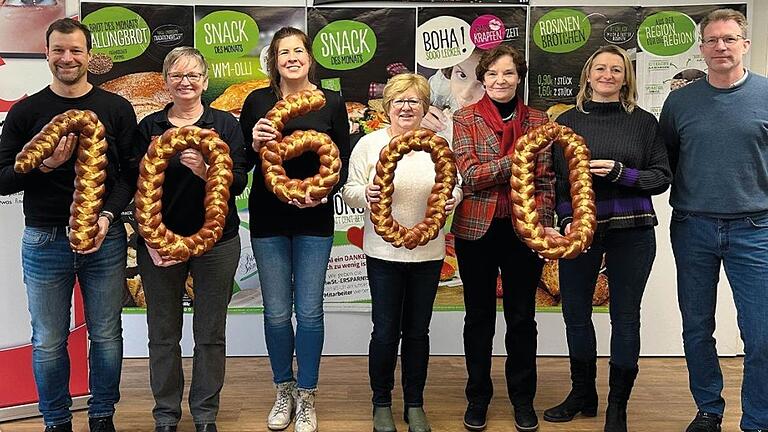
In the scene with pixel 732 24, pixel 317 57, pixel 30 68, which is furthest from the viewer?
pixel 317 57

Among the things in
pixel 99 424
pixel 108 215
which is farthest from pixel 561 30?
pixel 99 424

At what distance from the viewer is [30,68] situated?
12.3 feet

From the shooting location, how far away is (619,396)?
350cm

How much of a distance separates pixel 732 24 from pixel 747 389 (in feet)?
5.28

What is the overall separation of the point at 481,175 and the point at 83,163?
1.63 meters

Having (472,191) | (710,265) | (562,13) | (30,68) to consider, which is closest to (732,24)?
(710,265)

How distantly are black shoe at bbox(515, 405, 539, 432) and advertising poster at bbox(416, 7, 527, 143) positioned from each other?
6.14 ft

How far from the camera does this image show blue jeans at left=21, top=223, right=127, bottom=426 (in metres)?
3.11

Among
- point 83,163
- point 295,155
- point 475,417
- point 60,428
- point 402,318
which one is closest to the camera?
point 83,163

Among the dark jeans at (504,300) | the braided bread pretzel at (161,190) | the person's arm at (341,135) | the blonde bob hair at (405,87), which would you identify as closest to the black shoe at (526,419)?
the dark jeans at (504,300)

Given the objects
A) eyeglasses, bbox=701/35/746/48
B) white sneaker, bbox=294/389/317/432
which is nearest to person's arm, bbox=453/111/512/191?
eyeglasses, bbox=701/35/746/48

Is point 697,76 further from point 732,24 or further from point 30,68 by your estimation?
point 30,68

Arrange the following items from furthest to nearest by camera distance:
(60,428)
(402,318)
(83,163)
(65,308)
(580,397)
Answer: (580,397) < (402,318) < (60,428) < (65,308) < (83,163)

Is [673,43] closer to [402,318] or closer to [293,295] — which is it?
[402,318]
